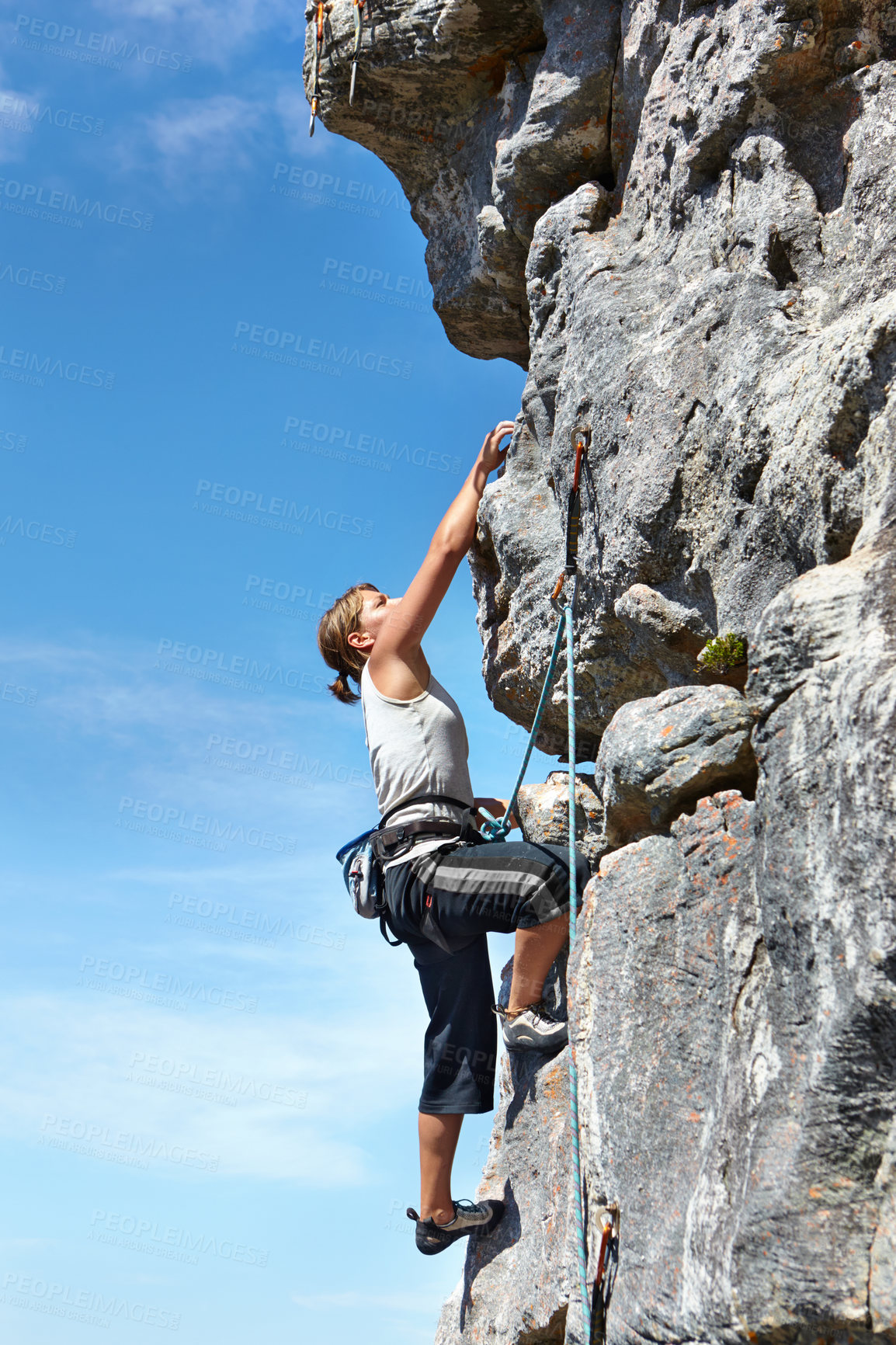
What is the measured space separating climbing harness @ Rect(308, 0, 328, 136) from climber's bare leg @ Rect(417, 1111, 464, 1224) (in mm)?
9226

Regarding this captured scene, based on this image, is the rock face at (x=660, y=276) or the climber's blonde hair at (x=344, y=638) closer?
the rock face at (x=660, y=276)

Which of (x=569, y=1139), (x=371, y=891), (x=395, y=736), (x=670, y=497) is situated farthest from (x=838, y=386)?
(x=569, y=1139)

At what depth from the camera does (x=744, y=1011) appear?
4887 mm

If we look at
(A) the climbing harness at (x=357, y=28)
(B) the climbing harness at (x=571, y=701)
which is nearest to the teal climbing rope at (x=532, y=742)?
(B) the climbing harness at (x=571, y=701)

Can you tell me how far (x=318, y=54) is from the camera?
34.6ft

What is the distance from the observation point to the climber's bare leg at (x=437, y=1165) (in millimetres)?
7055

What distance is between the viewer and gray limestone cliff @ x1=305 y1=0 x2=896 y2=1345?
13.8ft

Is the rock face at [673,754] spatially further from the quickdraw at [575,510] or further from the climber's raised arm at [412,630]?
the quickdraw at [575,510]

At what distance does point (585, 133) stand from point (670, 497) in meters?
3.98

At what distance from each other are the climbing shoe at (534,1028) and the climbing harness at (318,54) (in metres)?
8.63

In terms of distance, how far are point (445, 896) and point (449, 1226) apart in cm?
222

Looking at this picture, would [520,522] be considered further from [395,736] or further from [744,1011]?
[744,1011]

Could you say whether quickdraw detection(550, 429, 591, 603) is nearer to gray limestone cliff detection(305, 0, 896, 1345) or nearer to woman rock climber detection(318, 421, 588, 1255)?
gray limestone cliff detection(305, 0, 896, 1345)

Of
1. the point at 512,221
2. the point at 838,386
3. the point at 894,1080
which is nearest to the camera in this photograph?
the point at 894,1080
